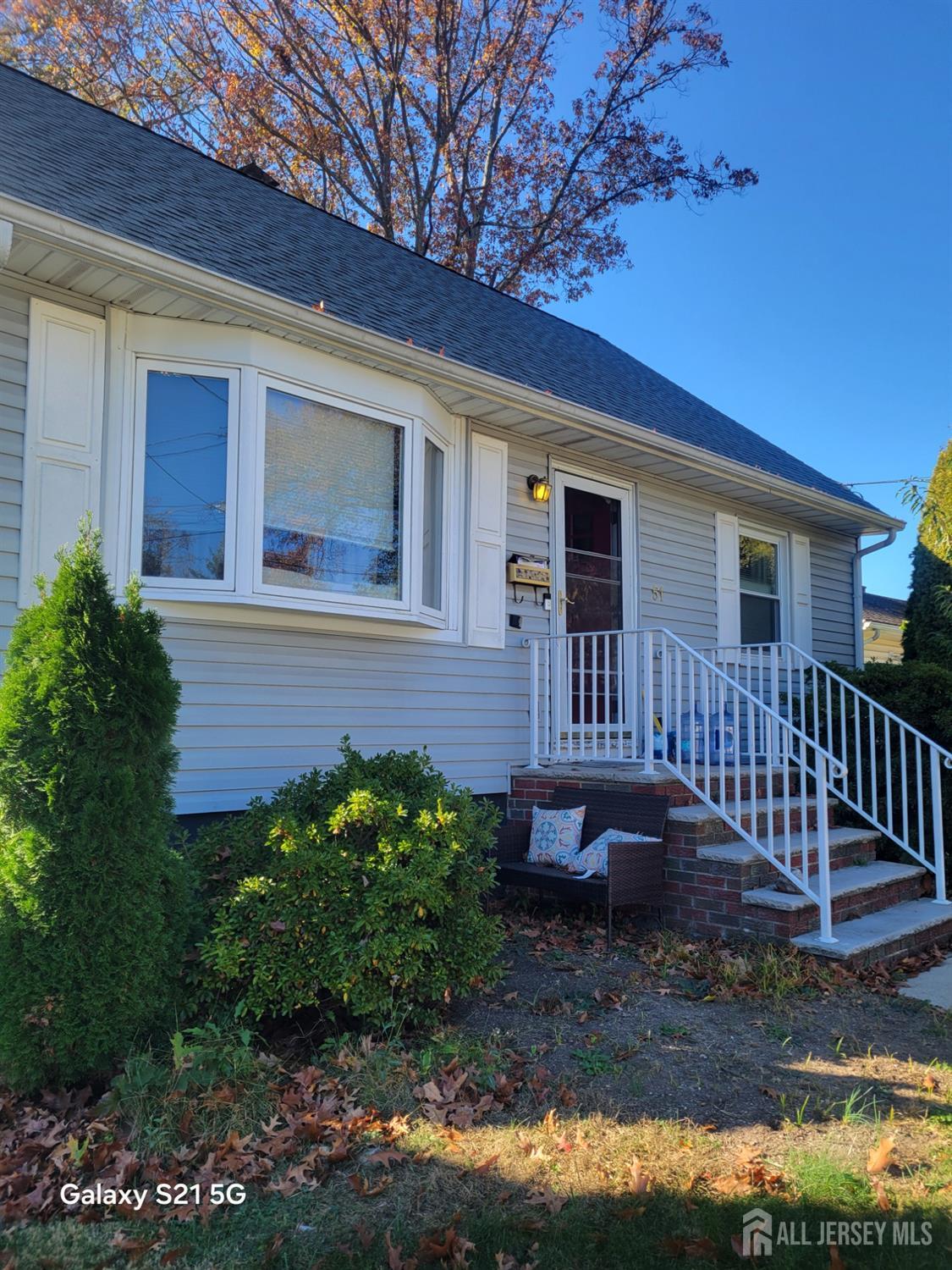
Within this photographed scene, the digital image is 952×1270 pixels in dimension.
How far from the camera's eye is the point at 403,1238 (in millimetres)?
2295

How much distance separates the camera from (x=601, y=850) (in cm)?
518

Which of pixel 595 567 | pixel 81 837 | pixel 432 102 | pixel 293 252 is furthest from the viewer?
pixel 432 102

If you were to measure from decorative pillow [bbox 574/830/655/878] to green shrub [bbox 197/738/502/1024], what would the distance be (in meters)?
1.40

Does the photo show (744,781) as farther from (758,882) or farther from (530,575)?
(530,575)

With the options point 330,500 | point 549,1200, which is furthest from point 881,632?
point 549,1200

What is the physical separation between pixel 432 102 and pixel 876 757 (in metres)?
13.8

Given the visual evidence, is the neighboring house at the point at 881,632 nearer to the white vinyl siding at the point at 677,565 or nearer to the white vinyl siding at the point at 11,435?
the white vinyl siding at the point at 677,565

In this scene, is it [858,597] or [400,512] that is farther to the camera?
[858,597]

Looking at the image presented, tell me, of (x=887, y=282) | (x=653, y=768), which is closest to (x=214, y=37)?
(x=887, y=282)

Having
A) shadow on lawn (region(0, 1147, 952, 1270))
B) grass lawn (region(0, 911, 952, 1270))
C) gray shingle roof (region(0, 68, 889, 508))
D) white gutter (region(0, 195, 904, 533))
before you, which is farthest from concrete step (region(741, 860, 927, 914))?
gray shingle roof (region(0, 68, 889, 508))

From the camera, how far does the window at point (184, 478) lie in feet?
14.9

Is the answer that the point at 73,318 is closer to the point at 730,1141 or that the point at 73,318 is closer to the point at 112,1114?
the point at 112,1114

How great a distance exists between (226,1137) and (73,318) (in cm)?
371

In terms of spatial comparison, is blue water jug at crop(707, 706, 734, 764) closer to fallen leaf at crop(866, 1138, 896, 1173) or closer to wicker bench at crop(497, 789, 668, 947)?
wicker bench at crop(497, 789, 668, 947)
